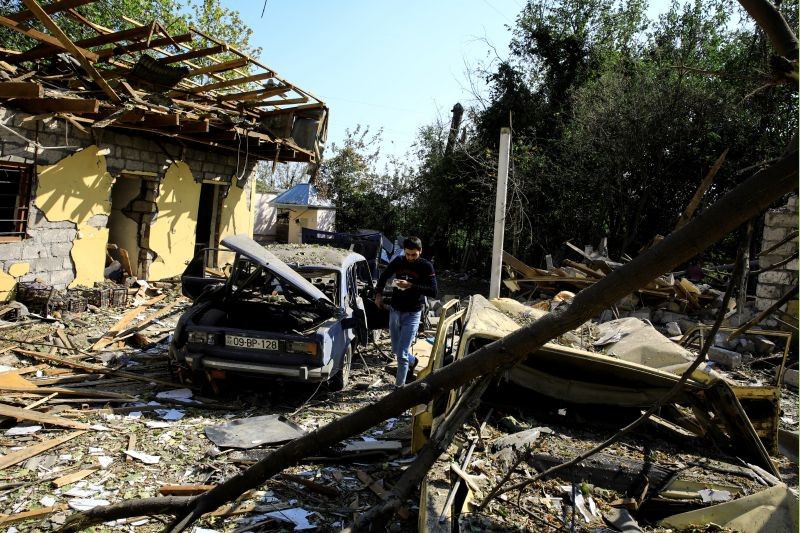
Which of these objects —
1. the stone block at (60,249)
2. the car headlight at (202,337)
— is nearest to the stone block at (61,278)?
the stone block at (60,249)

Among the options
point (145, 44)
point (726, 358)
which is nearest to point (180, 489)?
point (145, 44)

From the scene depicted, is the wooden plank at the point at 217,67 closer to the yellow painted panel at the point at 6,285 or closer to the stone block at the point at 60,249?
the stone block at the point at 60,249

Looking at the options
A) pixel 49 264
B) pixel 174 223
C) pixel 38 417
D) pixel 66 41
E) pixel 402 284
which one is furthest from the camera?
pixel 174 223

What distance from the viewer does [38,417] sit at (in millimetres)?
5320

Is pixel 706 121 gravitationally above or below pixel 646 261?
above

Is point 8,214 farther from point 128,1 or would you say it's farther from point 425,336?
point 128,1

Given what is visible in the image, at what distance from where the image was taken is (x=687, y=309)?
1159cm

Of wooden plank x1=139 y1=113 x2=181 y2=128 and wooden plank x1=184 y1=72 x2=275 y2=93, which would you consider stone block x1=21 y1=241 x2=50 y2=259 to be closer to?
wooden plank x1=139 y1=113 x2=181 y2=128

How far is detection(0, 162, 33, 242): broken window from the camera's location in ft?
31.0

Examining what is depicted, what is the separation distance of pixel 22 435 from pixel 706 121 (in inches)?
667

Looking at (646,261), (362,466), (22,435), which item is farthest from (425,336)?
(646,261)

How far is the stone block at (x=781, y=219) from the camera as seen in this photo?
32.4ft

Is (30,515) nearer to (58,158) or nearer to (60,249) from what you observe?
(60,249)

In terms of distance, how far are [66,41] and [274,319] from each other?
182 inches
